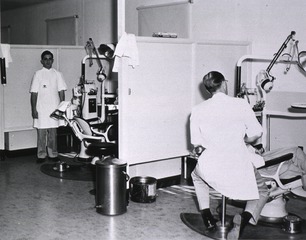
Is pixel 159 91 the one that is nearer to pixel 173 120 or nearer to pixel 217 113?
pixel 173 120

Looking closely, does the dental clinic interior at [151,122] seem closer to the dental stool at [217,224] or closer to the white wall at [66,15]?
the dental stool at [217,224]

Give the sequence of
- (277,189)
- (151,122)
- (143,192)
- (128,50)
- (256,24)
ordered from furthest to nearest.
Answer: (256,24) < (151,122) < (143,192) < (128,50) < (277,189)

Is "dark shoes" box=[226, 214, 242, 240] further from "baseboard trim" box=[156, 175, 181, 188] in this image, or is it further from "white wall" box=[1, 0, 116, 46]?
"white wall" box=[1, 0, 116, 46]

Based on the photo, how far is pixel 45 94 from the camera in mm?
6551

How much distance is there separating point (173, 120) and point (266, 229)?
171 cm

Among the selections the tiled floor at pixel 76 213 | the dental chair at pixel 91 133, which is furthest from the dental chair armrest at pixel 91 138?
the tiled floor at pixel 76 213

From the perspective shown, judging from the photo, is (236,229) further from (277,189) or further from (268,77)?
(268,77)

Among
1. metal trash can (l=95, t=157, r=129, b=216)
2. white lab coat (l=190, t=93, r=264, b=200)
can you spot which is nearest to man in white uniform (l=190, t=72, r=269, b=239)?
white lab coat (l=190, t=93, r=264, b=200)

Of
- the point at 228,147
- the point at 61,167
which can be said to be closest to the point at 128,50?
the point at 228,147

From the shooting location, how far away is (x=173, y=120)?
523cm

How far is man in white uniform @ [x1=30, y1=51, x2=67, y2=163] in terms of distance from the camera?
651 cm

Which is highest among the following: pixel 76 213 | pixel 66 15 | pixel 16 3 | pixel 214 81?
pixel 16 3

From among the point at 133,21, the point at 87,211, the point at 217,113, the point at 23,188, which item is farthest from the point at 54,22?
the point at 217,113

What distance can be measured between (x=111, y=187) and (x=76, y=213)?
17.5 inches
